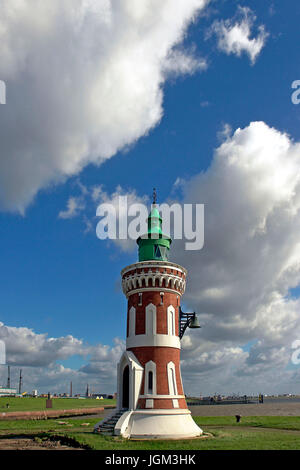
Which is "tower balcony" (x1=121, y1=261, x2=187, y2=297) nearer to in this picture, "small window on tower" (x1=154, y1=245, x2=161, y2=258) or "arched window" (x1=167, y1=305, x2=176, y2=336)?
"small window on tower" (x1=154, y1=245, x2=161, y2=258)

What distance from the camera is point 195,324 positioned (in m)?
32.6

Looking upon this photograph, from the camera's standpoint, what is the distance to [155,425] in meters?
26.8

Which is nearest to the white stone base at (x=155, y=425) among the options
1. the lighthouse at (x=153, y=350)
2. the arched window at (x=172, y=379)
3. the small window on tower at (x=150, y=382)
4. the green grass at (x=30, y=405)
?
the lighthouse at (x=153, y=350)

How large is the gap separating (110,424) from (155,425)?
3.89 metres

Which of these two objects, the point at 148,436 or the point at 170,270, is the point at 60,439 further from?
the point at 170,270

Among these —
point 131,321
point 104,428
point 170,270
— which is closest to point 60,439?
point 104,428

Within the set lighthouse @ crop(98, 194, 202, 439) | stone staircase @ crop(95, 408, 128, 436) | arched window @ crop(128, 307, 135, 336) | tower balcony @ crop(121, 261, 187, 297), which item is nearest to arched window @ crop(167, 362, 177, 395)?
lighthouse @ crop(98, 194, 202, 439)

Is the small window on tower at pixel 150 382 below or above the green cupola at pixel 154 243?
below

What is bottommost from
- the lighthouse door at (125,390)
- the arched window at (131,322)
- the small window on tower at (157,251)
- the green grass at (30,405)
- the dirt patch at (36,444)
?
the green grass at (30,405)

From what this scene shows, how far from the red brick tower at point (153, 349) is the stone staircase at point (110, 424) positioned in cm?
38

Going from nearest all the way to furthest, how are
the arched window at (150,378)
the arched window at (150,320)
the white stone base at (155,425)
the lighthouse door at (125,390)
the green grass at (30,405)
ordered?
the white stone base at (155,425)
the arched window at (150,378)
the arched window at (150,320)
the lighthouse door at (125,390)
the green grass at (30,405)

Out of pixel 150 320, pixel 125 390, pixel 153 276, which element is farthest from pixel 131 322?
pixel 125 390

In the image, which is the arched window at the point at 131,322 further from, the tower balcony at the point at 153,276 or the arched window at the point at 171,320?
the arched window at the point at 171,320

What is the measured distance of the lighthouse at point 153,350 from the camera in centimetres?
2720
